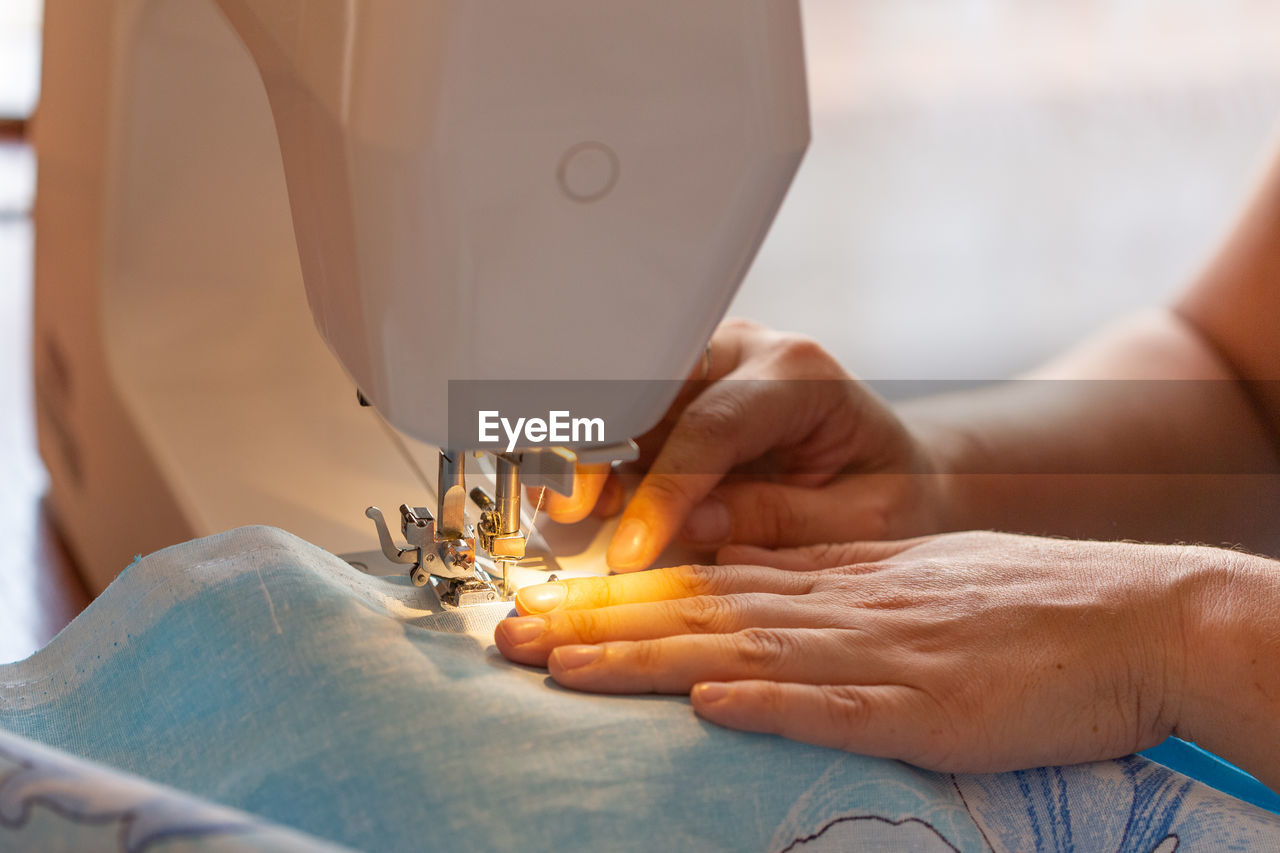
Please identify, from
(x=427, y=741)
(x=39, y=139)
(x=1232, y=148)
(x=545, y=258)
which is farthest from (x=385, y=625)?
(x=1232, y=148)

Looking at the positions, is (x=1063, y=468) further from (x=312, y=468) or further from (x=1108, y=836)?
(x=312, y=468)

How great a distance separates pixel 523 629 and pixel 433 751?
13 centimetres

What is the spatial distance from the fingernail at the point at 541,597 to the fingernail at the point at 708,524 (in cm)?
22

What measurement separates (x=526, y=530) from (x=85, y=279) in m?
0.52

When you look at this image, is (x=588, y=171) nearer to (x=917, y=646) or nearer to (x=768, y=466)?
(x=917, y=646)

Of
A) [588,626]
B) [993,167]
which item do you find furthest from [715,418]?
[993,167]

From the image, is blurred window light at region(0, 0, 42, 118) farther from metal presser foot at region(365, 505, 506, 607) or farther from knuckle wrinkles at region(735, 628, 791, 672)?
knuckle wrinkles at region(735, 628, 791, 672)

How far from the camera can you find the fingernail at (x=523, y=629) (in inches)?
25.5

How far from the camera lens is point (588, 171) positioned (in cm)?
55

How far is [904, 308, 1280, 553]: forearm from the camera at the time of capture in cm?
117

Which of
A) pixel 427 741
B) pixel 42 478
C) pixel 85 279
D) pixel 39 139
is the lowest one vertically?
pixel 42 478

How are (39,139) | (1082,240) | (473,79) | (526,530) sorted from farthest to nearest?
1. (1082,240)
2. (39,139)
3. (526,530)
4. (473,79)

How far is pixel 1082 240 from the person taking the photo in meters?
3.85

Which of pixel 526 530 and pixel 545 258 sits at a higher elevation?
pixel 545 258
